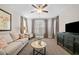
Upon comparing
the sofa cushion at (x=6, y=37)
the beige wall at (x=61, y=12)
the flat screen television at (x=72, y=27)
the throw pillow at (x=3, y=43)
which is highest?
the beige wall at (x=61, y=12)

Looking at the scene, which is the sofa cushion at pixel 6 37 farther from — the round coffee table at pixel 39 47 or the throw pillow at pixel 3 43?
the round coffee table at pixel 39 47

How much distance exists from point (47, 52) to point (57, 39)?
391 millimetres

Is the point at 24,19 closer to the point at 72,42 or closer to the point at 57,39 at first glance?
the point at 57,39

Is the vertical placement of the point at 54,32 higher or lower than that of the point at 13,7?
lower

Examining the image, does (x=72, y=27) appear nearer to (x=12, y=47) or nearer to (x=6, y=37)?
(x=12, y=47)

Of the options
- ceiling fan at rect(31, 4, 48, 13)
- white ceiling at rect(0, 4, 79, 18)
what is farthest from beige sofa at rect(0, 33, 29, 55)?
ceiling fan at rect(31, 4, 48, 13)

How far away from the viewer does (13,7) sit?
2.76 meters

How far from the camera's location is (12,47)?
2.68 m

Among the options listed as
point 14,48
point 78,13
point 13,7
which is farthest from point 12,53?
point 78,13

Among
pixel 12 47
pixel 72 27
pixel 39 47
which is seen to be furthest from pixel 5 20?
pixel 72 27

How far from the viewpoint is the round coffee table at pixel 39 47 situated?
2702mm

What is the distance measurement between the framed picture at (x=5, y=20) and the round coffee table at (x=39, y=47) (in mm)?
747

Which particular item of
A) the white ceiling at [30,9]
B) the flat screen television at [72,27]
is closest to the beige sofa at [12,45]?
the white ceiling at [30,9]
